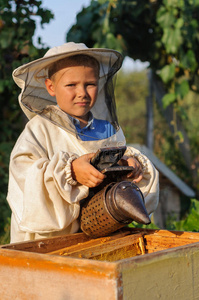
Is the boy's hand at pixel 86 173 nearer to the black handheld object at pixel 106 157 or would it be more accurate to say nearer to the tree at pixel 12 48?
the black handheld object at pixel 106 157

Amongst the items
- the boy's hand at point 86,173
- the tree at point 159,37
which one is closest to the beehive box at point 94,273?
the boy's hand at point 86,173

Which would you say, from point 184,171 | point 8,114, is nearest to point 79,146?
point 8,114

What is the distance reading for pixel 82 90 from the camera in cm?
183

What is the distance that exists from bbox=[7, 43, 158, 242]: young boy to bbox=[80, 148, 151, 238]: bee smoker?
5cm

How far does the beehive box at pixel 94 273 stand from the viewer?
1.17 metres

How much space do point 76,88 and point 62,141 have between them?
230 mm

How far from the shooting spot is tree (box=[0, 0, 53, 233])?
3.42m

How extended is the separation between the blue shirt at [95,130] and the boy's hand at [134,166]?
165 mm

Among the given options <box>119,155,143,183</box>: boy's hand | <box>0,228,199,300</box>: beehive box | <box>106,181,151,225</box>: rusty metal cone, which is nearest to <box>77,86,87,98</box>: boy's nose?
<box>119,155,143,183</box>: boy's hand

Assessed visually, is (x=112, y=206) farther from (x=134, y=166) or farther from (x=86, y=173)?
(x=134, y=166)

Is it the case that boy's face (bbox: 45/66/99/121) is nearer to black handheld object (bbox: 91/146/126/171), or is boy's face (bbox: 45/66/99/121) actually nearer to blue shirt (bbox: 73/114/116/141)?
blue shirt (bbox: 73/114/116/141)

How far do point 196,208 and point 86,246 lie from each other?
5.06 feet

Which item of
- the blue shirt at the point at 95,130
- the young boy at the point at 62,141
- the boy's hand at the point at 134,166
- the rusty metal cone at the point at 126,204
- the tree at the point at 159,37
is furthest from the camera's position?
the tree at the point at 159,37

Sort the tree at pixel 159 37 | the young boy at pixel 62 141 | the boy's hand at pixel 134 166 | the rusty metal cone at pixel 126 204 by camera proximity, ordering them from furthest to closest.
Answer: the tree at pixel 159 37, the boy's hand at pixel 134 166, the young boy at pixel 62 141, the rusty metal cone at pixel 126 204
